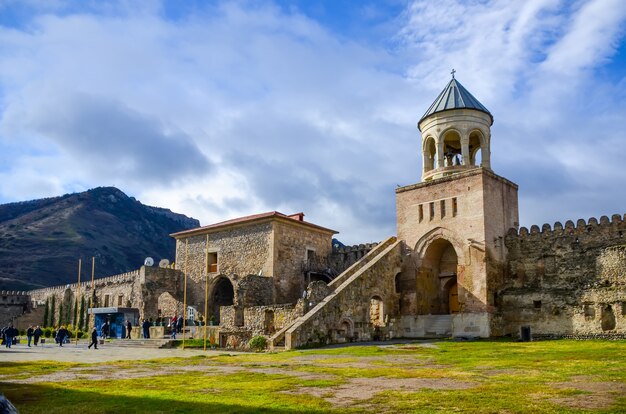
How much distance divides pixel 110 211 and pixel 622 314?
119 m

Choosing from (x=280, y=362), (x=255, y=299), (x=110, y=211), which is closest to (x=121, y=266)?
(x=110, y=211)

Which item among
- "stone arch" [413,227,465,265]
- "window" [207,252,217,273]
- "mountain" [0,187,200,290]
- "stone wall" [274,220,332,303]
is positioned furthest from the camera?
"mountain" [0,187,200,290]

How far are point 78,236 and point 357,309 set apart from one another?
90166 mm

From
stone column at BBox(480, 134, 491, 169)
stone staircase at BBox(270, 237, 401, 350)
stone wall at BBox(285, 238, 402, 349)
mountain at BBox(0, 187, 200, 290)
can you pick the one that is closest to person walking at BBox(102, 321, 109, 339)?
stone staircase at BBox(270, 237, 401, 350)

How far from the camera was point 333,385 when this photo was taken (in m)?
10.2

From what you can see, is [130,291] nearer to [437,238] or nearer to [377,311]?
[377,311]

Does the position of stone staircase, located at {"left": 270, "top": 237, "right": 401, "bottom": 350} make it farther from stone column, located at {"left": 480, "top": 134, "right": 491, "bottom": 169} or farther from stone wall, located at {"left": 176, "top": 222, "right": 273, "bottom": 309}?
stone wall, located at {"left": 176, "top": 222, "right": 273, "bottom": 309}

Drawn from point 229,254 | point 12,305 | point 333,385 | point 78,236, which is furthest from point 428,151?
point 78,236

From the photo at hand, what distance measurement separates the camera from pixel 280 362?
15.7m

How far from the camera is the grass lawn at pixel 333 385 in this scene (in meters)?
7.90

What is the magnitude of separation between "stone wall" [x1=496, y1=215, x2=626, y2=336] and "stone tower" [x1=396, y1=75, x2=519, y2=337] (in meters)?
0.90

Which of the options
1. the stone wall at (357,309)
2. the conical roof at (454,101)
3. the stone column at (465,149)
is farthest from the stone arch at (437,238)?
the conical roof at (454,101)

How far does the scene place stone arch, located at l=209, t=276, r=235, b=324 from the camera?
36.3 metres

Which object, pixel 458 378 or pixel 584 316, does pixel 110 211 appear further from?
pixel 458 378
